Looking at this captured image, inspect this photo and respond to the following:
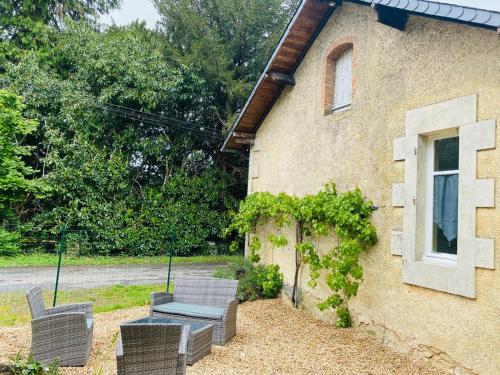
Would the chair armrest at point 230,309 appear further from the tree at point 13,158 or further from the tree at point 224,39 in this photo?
the tree at point 224,39

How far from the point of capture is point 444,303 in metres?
4.96

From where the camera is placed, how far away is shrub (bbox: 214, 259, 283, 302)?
8422mm

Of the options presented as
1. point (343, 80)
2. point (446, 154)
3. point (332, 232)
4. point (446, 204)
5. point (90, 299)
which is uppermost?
point (343, 80)

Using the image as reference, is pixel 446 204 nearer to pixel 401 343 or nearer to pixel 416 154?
pixel 416 154

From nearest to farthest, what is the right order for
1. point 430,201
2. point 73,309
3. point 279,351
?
point 73,309 → point 430,201 → point 279,351

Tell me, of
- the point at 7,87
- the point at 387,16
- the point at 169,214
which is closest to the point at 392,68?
the point at 387,16

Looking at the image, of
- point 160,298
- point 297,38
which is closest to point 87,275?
point 160,298

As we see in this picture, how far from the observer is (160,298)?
614cm

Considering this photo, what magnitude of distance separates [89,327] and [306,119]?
18.0 feet

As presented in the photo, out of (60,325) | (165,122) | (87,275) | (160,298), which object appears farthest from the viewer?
(165,122)

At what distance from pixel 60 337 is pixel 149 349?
151cm

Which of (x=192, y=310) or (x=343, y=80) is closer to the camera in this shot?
(x=192, y=310)

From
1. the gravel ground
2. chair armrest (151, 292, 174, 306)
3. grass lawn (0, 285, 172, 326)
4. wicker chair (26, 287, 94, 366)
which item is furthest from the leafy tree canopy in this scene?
wicker chair (26, 287, 94, 366)

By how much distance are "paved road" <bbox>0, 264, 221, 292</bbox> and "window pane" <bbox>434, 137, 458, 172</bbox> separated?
8.04 meters
